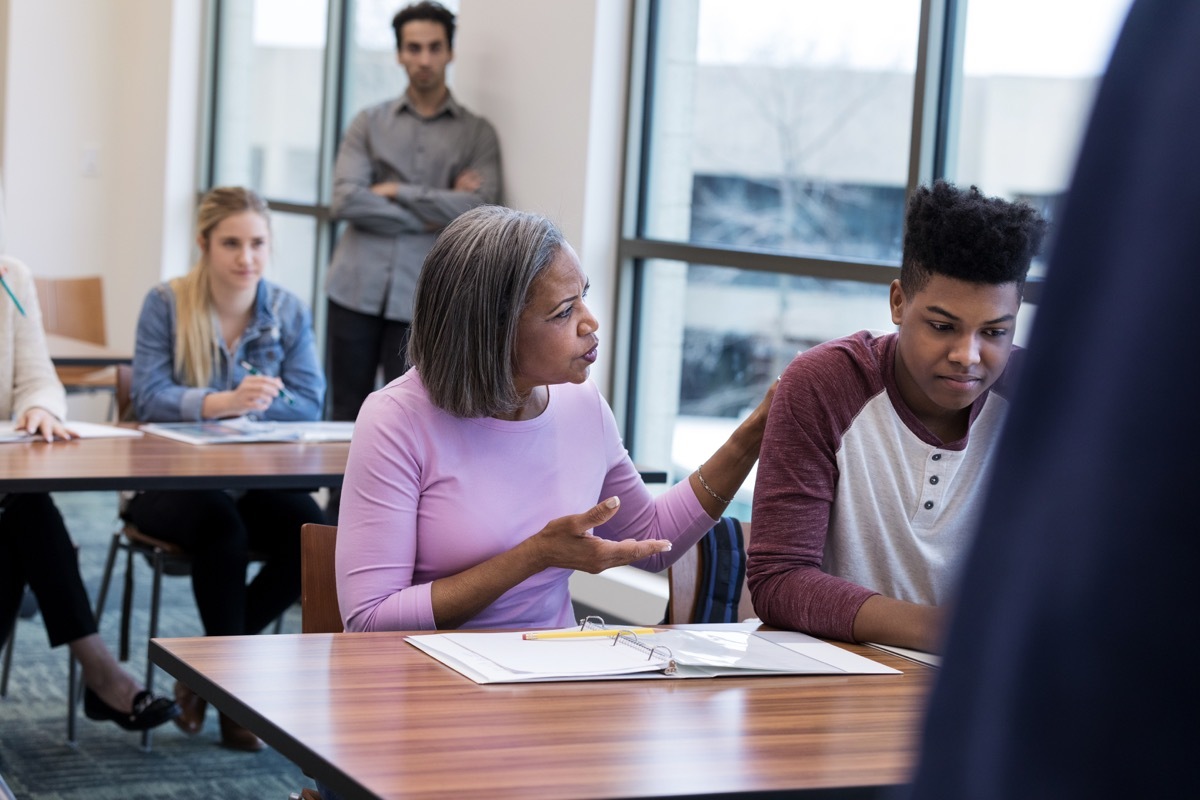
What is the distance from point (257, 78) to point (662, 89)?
2651mm

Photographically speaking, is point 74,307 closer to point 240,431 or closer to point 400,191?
point 400,191

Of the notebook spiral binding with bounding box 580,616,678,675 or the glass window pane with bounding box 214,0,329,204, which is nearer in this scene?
the notebook spiral binding with bounding box 580,616,678,675

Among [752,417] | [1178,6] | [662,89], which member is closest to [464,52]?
[662,89]

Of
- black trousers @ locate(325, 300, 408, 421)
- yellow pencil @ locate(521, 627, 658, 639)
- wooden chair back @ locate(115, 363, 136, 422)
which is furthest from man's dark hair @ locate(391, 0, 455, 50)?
yellow pencil @ locate(521, 627, 658, 639)

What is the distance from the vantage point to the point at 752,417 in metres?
2.02

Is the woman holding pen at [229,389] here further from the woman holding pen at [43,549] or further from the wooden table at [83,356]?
the wooden table at [83,356]

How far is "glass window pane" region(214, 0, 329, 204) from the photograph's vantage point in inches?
229

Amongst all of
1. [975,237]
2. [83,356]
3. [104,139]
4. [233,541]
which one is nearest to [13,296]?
[233,541]

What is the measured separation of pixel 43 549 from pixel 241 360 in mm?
691

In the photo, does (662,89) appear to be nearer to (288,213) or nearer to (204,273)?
(204,273)

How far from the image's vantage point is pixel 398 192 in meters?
4.43

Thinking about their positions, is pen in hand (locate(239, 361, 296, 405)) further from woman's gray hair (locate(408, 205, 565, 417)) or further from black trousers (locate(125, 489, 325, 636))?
woman's gray hair (locate(408, 205, 565, 417))

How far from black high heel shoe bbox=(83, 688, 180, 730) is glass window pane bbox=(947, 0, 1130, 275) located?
2.04m

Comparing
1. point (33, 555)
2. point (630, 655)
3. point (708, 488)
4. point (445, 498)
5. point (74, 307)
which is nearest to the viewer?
point (630, 655)
